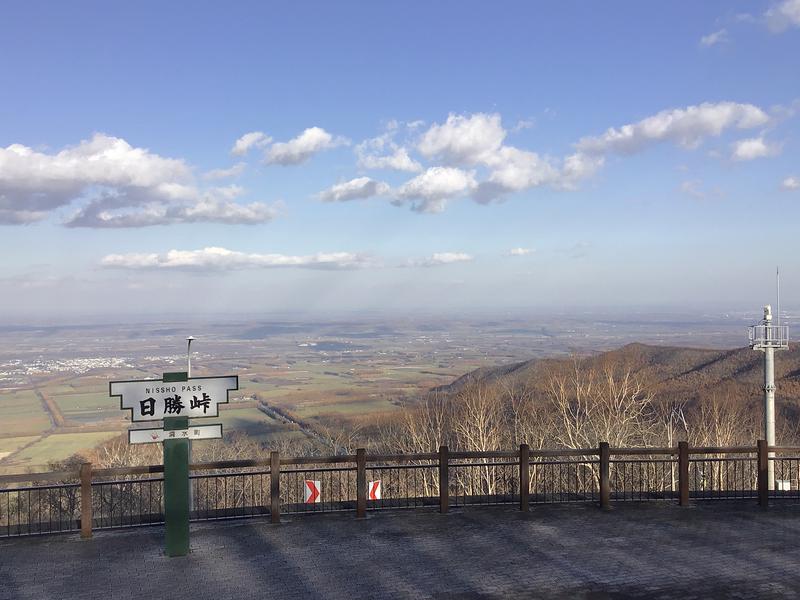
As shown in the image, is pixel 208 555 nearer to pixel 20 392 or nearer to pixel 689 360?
pixel 20 392

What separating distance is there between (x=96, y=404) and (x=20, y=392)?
36.2ft

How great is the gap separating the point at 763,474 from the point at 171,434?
982cm

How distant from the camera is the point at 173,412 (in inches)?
388

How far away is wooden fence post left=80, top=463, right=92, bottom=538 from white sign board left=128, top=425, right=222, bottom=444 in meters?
0.95

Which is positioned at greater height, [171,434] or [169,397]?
[169,397]

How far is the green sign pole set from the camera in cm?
934

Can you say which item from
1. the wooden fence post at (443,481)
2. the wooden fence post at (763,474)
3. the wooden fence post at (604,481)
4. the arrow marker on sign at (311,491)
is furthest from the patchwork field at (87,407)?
the wooden fence post at (763,474)

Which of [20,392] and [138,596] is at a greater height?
[138,596]

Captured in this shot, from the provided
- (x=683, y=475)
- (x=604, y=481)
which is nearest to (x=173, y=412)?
(x=604, y=481)

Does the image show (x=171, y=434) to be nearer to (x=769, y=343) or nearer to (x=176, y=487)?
(x=176, y=487)

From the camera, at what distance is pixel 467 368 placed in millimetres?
85125

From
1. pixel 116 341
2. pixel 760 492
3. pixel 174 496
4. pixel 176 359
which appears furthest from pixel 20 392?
pixel 760 492

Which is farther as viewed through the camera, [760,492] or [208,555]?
[760,492]

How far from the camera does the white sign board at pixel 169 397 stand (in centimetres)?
978
